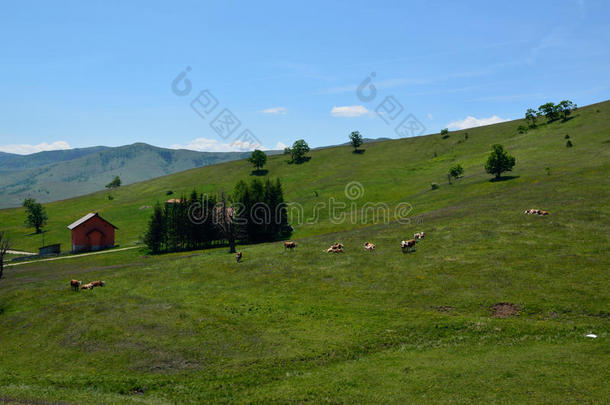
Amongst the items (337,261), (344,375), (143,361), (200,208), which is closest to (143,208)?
(200,208)

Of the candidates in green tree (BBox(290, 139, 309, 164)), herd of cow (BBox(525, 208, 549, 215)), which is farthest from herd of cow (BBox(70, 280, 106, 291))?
green tree (BBox(290, 139, 309, 164))

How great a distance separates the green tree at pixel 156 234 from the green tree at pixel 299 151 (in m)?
107

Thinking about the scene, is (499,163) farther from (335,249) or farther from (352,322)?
(352,322)

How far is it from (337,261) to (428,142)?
6439 inches

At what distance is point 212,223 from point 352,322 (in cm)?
7049

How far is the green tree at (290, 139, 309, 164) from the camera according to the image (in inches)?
7554

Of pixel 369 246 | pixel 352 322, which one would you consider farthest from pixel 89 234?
pixel 352 322

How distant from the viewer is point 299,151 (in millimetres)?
192125

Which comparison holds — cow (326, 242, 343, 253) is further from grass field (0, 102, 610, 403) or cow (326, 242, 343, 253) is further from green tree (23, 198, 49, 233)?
green tree (23, 198, 49, 233)

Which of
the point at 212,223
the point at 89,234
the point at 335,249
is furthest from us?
the point at 89,234

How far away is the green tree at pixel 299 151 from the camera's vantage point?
19186cm

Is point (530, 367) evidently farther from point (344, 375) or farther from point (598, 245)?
point (598, 245)

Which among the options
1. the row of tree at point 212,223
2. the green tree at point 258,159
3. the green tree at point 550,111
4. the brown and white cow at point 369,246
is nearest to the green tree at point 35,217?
the row of tree at point 212,223

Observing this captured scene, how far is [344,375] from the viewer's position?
71.2 ft
